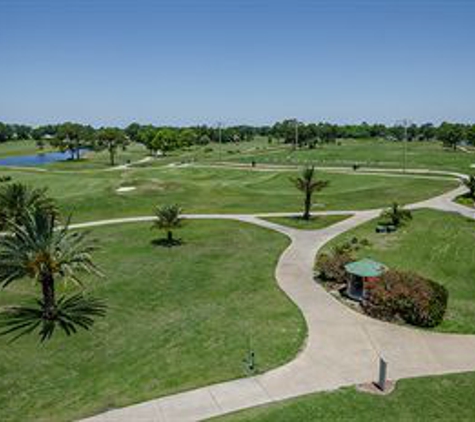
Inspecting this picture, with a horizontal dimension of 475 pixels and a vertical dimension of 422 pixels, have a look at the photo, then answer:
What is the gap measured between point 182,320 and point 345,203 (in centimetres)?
3609

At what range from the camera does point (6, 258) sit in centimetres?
2125

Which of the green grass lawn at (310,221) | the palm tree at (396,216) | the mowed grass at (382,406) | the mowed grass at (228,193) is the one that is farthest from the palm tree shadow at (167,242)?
the mowed grass at (382,406)

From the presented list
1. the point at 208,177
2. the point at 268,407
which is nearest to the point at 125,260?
the point at 268,407

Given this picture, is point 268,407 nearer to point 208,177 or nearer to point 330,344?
point 330,344

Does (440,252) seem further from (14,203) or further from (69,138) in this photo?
(69,138)

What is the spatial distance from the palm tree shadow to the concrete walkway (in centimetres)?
1358

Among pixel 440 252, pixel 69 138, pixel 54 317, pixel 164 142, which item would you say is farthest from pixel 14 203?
pixel 164 142

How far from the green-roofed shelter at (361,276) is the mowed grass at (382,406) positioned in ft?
26.4

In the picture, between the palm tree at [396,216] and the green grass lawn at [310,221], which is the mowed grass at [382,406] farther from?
the palm tree at [396,216]

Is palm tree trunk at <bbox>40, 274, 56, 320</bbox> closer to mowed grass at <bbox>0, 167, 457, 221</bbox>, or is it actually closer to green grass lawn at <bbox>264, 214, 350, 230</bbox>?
green grass lawn at <bbox>264, 214, 350, 230</bbox>

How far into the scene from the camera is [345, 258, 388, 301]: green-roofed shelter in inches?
930

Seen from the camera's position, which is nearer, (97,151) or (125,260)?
(125,260)

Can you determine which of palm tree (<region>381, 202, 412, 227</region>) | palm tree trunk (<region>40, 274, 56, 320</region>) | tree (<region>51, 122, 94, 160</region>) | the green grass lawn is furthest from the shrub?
tree (<region>51, 122, 94, 160</region>)

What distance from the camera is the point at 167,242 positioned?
37.4m
